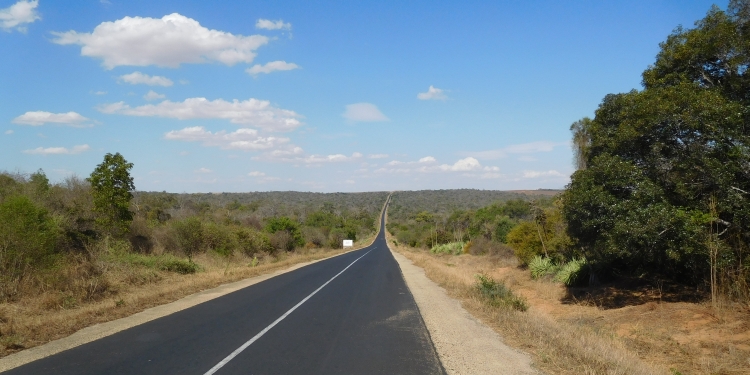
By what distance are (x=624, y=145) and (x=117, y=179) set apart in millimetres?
22762

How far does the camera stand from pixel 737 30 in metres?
14.8

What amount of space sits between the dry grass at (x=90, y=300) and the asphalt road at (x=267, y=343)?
4.47 feet

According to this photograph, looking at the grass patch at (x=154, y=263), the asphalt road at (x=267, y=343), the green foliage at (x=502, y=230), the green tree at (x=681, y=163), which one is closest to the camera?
the asphalt road at (x=267, y=343)

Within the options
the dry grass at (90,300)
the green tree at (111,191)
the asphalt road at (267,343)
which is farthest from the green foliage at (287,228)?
the asphalt road at (267,343)

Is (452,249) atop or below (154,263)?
below

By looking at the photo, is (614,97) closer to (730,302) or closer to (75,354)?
(730,302)

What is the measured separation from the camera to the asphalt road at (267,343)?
7.88 m

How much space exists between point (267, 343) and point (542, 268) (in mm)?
21245

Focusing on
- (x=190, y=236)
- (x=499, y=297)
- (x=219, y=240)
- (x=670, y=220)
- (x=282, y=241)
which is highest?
(x=670, y=220)

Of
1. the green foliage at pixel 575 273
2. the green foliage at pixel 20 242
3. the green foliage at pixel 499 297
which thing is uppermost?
the green foliage at pixel 20 242

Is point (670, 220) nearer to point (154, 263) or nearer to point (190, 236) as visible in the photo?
point (154, 263)

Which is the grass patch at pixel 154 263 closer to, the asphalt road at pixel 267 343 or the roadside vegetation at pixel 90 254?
the roadside vegetation at pixel 90 254

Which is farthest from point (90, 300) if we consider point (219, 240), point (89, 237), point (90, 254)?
point (219, 240)

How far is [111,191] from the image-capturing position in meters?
25.3
